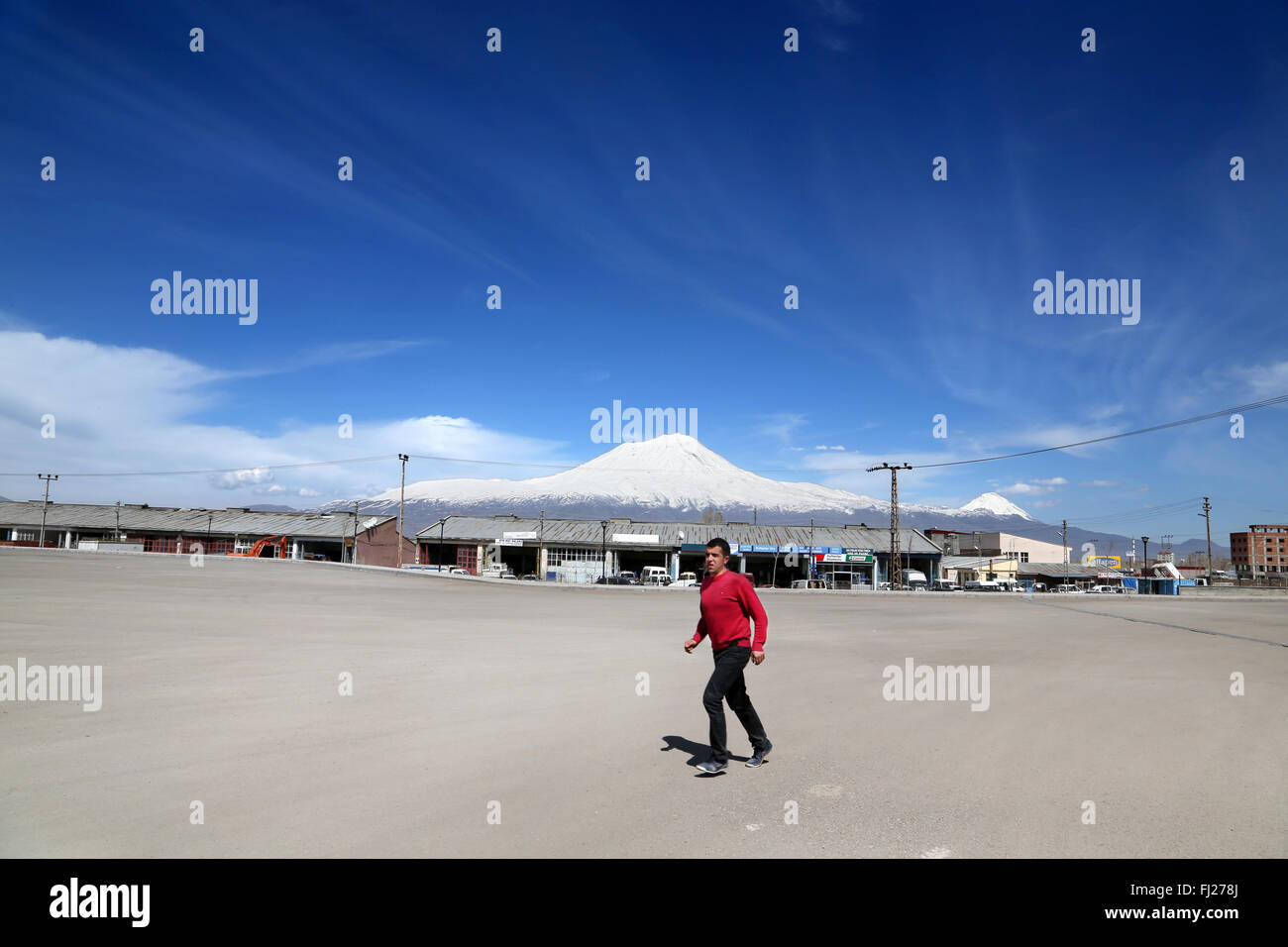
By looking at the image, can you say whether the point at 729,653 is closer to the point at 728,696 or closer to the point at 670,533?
the point at 728,696

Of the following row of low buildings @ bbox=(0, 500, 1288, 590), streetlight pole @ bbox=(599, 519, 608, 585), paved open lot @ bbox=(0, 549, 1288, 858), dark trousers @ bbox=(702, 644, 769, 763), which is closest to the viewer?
paved open lot @ bbox=(0, 549, 1288, 858)

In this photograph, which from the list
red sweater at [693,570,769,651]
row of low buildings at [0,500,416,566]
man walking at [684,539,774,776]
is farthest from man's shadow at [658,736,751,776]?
row of low buildings at [0,500,416,566]

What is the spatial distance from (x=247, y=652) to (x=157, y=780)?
261 inches

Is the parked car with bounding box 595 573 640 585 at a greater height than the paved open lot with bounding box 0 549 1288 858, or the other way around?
the paved open lot with bounding box 0 549 1288 858

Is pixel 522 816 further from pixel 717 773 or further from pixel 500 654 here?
pixel 500 654

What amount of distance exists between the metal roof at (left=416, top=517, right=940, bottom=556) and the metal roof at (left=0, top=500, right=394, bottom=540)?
1337 cm

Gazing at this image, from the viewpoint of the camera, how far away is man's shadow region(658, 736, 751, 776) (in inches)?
257

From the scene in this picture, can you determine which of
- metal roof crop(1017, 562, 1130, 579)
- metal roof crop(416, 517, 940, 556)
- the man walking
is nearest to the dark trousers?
the man walking

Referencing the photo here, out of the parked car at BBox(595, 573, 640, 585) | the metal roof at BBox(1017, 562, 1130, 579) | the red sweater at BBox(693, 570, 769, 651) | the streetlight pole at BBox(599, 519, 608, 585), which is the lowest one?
the metal roof at BBox(1017, 562, 1130, 579)

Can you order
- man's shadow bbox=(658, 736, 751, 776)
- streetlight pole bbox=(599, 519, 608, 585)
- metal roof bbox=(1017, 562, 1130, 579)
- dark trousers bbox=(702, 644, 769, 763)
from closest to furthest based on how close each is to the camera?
dark trousers bbox=(702, 644, 769, 763), man's shadow bbox=(658, 736, 751, 776), streetlight pole bbox=(599, 519, 608, 585), metal roof bbox=(1017, 562, 1130, 579)

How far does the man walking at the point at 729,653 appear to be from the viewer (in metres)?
6.24

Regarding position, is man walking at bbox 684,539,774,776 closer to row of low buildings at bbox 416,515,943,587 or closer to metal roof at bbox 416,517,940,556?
row of low buildings at bbox 416,515,943,587

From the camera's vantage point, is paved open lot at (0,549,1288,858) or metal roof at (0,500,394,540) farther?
metal roof at (0,500,394,540)

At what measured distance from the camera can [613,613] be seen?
25.8 metres
